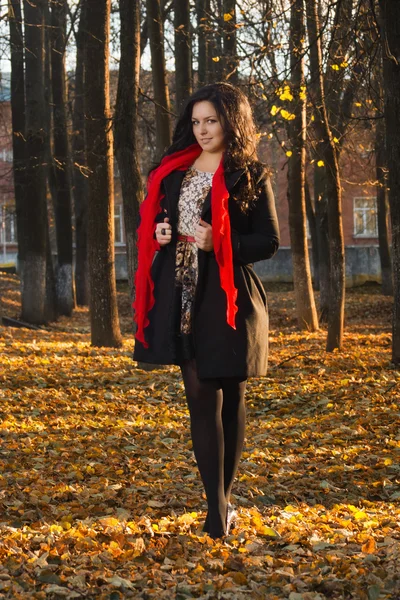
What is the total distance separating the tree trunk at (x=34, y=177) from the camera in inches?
704

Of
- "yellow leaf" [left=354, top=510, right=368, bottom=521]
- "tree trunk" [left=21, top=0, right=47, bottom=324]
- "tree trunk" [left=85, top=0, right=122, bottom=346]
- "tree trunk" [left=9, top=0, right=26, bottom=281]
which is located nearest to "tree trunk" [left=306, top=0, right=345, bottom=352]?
"tree trunk" [left=85, top=0, right=122, bottom=346]

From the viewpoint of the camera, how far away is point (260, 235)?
4449mm

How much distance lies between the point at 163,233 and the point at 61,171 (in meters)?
17.6

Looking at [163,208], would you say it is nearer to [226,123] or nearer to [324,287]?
[226,123]

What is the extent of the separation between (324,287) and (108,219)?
365 inches

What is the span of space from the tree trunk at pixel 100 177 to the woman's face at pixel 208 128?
7.71m

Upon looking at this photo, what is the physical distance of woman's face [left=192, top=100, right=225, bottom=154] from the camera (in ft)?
14.7

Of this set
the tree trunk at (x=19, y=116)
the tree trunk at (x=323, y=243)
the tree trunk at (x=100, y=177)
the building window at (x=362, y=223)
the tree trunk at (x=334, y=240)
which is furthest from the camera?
the building window at (x=362, y=223)

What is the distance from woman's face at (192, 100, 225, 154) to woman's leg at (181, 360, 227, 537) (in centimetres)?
105

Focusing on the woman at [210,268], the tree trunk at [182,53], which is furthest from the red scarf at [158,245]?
the tree trunk at [182,53]

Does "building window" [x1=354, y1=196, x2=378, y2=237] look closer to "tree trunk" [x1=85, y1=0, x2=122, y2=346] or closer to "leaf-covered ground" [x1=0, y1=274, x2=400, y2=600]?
"tree trunk" [x1=85, y1=0, x2=122, y2=346]

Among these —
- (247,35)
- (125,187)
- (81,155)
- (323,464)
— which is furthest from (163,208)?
(81,155)

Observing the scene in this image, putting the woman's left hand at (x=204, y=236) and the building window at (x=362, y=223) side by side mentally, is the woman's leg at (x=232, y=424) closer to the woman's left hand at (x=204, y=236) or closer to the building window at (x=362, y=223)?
the woman's left hand at (x=204, y=236)

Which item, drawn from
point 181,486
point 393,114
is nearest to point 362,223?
point 393,114
